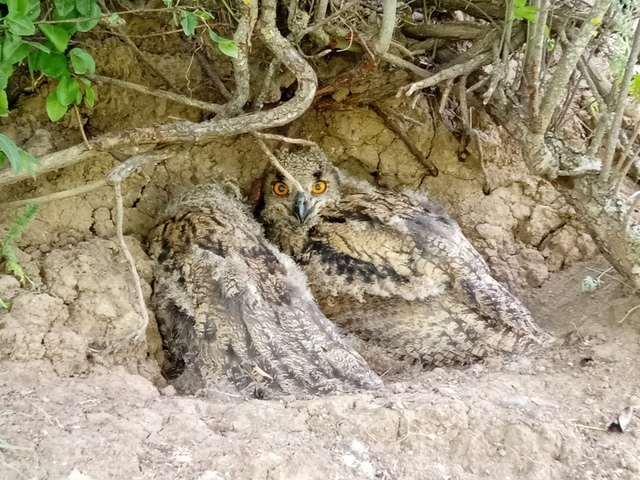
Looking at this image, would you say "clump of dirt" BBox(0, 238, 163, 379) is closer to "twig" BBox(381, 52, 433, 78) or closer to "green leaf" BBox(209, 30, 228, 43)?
"green leaf" BBox(209, 30, 228, 43)

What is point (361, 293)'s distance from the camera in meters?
3.79

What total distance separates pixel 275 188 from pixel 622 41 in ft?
7.83

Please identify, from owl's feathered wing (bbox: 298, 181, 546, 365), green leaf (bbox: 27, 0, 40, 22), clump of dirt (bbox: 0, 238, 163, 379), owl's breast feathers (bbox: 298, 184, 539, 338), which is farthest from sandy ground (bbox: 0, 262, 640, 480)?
green leaf (bbox: 27, 0, 40, 22)

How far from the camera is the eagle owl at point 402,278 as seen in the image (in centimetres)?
360

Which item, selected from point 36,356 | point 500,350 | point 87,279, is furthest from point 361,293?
point 36,356

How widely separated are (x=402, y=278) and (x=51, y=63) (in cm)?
228

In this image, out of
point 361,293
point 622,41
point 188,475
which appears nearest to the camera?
point 188,475

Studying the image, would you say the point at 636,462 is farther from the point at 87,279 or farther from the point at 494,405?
the point at 87,279

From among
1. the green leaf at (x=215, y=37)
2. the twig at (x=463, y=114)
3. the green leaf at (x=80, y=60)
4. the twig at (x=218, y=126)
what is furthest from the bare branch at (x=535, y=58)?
the green leaf at (x=80, y=60)

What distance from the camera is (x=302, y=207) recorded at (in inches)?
160

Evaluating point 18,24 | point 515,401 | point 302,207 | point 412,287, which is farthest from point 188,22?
point 515,401

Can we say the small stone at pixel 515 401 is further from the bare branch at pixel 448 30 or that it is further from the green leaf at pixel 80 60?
the green leaf at pixel 80 60

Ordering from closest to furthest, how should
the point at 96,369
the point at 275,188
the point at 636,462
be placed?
the point at 636,462
the point at 96,369
the point at 275,188

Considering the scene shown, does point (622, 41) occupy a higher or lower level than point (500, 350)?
higher
